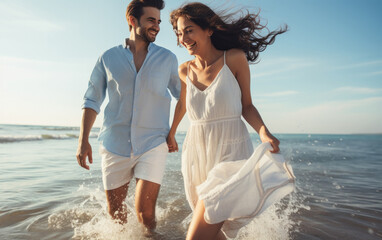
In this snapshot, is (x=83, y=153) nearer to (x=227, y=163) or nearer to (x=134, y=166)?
(x=134, y=166)

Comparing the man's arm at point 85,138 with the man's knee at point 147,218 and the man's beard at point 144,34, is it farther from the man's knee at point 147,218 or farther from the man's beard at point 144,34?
Answer: the man's beard at point 144,34

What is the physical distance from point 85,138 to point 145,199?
36.2 inches

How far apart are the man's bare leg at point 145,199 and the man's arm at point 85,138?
0.60 metres

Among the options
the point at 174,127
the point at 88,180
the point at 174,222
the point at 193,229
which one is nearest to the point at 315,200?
Result: the point at 174,222

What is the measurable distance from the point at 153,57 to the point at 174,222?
2.51m

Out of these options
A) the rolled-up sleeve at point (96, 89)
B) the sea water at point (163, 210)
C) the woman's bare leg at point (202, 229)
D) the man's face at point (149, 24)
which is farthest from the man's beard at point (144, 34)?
the woman's bare leg at point (202, 229)

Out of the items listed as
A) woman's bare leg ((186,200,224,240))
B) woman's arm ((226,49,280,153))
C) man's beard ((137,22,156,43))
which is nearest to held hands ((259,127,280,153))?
woman's arm ((226,49,280,153))

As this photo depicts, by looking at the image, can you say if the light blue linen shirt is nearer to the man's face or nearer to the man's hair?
the man's face

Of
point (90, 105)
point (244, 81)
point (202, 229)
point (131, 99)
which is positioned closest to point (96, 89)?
point (90, 105)

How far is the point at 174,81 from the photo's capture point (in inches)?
138

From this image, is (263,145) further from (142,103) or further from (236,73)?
(142,103)

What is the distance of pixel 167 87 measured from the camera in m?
3.48

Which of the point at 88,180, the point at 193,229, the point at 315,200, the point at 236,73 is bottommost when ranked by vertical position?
the point at 88,180

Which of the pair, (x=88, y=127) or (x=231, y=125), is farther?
(x=88, y=127)
